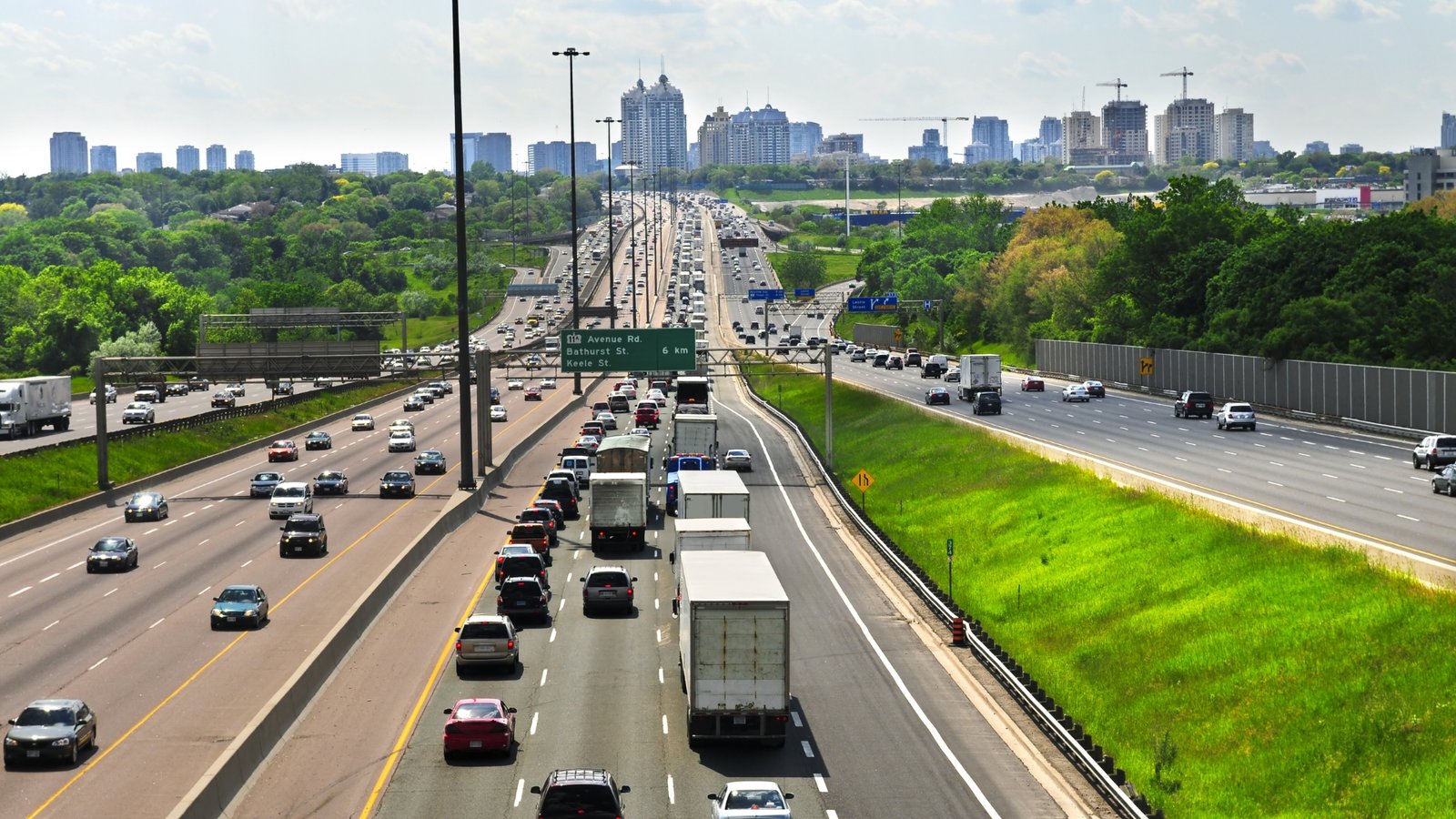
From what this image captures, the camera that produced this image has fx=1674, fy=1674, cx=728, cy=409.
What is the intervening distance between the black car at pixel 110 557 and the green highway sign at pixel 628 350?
37.3m

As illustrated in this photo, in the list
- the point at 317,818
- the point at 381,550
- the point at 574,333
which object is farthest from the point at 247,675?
the point at 574,333

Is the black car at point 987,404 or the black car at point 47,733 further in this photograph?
the black car at point 987,404

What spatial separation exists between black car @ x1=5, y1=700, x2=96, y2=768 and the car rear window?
10066 millimetres

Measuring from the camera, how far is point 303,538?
61906 millimetres

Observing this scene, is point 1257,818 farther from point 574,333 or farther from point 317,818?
point 574,333

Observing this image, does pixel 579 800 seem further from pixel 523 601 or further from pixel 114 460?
pixel 114 460

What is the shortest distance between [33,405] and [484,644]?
71258 millimetres

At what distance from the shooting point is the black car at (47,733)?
106ft

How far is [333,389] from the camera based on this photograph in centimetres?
14250

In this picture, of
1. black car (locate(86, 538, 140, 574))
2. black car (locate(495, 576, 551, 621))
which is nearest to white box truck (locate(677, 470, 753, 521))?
black car (locate(495, 576, 551, 621))

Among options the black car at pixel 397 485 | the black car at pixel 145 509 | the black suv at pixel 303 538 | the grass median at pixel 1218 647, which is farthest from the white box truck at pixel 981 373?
the black suv at pixel 303 538

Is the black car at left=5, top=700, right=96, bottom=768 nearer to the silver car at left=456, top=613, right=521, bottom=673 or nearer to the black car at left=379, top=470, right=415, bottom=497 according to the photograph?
the silver car at left=456, top=613, right=521, bottom=673

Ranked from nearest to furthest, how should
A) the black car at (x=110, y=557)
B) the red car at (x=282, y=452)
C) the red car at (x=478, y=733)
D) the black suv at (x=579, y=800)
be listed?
1. the black suv at (x=579, y=800)
2. the red car at (x=478, y=733)
3. the black car at (x=110, y=557)
4. the red car at (x=282, y=452)

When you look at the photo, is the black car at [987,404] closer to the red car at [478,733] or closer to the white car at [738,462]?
the white car at [738,462]
